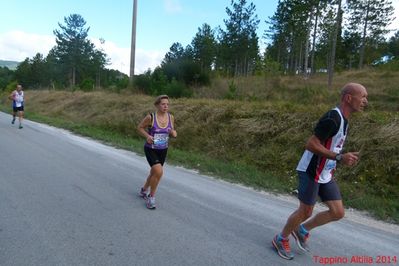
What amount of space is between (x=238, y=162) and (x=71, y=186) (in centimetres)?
494

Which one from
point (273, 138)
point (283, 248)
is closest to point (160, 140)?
point (283, 248)

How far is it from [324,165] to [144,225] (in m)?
2.35

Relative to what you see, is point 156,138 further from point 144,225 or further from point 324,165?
point 324,165

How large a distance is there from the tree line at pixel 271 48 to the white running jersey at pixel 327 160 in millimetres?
16630

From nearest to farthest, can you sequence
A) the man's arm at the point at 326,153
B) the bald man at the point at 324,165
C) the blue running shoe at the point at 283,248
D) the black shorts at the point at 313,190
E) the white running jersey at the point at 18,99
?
the man's arm at the point at 326,153, the bald man at the point at 324,165, the black shorts at the point at 313,190, the blue running shoe at the point at 283,248, the white running jersey at the point at 18,99

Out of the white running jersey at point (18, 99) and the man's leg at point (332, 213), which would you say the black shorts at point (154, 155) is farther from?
the white running jersey at point (18, 99)

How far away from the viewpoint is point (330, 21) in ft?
119

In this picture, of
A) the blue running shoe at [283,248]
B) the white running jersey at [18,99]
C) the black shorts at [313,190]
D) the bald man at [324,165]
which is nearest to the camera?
the bald man at [324,165]

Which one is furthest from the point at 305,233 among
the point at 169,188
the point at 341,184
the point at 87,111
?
the point at 87,111

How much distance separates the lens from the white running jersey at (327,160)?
138 inches

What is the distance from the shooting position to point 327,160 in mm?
3598

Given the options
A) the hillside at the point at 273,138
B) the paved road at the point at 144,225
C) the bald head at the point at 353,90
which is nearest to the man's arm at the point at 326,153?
the bald head at the point at 353,90

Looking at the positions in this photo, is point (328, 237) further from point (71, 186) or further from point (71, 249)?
point (71, 186)

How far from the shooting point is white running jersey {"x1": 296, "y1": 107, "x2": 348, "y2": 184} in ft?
11.5
